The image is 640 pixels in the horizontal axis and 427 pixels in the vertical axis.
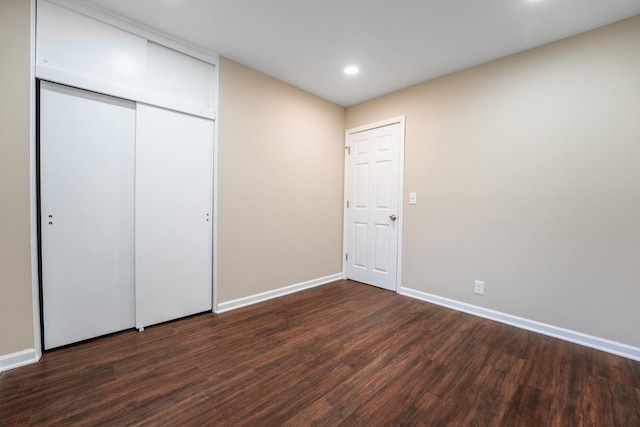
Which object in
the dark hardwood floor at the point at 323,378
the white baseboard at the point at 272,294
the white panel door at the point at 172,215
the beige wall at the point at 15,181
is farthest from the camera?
the white baseboard at the point at 272,294

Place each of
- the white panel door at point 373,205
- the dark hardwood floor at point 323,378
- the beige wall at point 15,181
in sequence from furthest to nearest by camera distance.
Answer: the white panel door at point 373,205 < the beige wall at point 15,181 < the dark hardwood floor at point 323,378

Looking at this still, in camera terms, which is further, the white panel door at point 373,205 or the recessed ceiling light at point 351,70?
the white panel door at point 373,205

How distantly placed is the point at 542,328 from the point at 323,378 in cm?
208

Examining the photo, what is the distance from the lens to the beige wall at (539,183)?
81.5 inches

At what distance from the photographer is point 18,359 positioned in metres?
1.80

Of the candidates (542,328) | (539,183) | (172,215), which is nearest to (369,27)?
(539,183)

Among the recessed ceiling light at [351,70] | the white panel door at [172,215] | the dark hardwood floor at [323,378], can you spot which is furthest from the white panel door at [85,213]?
the recessed ceiling light at [351,70]

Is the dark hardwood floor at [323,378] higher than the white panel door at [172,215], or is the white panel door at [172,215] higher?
the white panel door at [172,215]

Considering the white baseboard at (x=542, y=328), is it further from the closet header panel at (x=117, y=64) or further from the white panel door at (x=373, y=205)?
the closet header panel at (x=117, y=64)

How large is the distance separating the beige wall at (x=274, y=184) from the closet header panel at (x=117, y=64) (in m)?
A: 0.25

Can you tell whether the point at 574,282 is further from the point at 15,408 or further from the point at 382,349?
the point at 15,408

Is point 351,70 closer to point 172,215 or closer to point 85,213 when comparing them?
point 172,215

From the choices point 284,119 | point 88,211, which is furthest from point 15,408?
point 284,119

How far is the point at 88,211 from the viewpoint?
2104 mm
